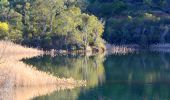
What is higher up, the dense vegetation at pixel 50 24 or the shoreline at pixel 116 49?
the dense vegetation at pixel 50 24

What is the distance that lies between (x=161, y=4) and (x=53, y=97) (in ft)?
178

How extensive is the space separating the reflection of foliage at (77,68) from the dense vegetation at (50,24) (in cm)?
1050

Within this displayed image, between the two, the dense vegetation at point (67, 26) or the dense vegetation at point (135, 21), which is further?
the dense vegetation at point (135, 21)

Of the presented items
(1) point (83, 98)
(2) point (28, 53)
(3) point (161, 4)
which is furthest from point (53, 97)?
(3) point (161, 4)

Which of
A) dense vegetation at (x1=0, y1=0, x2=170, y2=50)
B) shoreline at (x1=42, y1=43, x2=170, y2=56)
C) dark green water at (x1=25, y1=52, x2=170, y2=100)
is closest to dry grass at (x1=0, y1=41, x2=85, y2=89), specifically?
dark green water at (x1=25, y1=52, x2=170, y2=100)

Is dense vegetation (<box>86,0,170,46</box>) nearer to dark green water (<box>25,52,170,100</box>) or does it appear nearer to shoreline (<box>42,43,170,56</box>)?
shoreline (<box>42,43,170,56</box>)

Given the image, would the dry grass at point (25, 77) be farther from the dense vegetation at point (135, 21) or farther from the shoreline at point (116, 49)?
the dense vegetation at point (135, 21)

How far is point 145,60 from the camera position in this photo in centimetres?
5075

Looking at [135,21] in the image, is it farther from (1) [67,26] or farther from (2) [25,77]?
(2) [25,77]

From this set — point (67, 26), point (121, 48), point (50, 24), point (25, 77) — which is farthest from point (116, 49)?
point (25, 77)

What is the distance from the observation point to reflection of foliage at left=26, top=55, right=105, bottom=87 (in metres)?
35.2

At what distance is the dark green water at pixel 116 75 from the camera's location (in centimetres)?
2805

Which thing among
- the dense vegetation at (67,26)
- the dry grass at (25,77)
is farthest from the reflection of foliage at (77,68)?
the dense vegetation at (67,26)

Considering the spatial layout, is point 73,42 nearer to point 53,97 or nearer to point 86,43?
point 86,43
